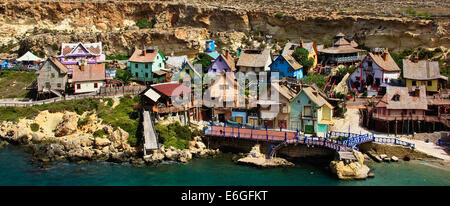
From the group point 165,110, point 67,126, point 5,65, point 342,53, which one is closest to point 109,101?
point 67,126

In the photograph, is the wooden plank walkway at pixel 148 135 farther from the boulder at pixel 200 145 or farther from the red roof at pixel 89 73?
the red roof at pixel 89 73

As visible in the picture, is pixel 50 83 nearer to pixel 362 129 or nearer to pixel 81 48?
pixel 81 48

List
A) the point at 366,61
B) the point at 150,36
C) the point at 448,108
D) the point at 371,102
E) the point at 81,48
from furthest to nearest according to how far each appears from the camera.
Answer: the point at 150,36 → the point at 81,48 → the point at 366,61 → the point at 371,102 → the point at 448,108

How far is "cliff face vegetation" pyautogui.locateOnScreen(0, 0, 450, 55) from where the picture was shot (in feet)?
207

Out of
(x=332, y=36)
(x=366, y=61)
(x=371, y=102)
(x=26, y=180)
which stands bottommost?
(x=26, y=180)

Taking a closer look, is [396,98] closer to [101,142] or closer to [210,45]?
[210,45]

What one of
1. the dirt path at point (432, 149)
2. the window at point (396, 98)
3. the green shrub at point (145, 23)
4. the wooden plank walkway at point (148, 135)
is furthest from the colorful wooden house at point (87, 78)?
Answer: the dirt path at point (432, 149)

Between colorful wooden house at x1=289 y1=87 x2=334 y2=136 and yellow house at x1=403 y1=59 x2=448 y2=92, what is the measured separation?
36.3 feet

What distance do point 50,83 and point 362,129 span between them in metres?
34.2

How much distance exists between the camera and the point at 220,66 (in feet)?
197

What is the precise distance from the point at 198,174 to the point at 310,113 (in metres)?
12.9

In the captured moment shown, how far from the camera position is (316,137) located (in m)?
44.4

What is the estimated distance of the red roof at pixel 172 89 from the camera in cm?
4891

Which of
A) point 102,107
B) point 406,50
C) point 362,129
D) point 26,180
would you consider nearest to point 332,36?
point 406,50
